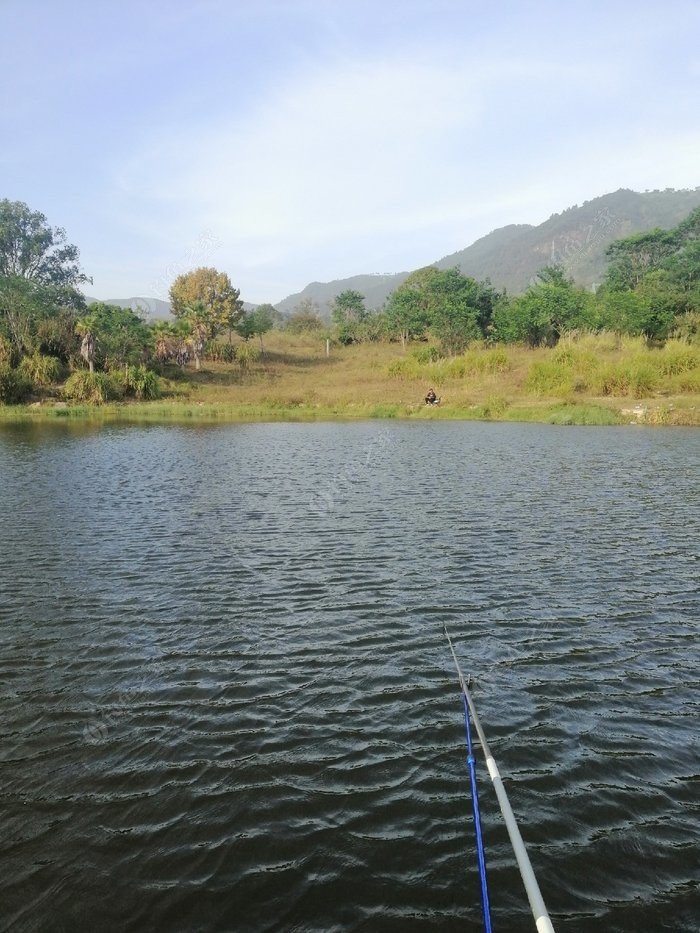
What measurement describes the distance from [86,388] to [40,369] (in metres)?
5.70

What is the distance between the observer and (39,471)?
2391 cm

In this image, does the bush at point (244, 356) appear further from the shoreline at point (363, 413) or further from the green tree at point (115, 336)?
the shoreline at point (363, 413)

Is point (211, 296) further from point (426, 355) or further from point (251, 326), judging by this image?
point (426, 355)

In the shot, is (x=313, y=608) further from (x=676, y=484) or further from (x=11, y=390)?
(x=11, y=390)

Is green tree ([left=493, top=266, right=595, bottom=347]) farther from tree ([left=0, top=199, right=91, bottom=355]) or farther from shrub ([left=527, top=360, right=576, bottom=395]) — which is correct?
tree ([left=0, top=199, right=91, bottom=355])

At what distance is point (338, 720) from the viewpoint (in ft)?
21.6

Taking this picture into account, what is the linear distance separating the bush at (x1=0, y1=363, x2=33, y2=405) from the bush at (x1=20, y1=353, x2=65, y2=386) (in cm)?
200

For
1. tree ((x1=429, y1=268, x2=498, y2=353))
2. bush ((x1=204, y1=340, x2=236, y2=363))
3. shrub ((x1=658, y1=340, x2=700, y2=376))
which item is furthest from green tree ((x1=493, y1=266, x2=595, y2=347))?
bush ((x1=204, y1=340, x2=236, y2=363))

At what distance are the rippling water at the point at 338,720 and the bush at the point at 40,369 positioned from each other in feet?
180

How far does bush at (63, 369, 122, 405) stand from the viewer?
6288 cm

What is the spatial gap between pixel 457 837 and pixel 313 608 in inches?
208

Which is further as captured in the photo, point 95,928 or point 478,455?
point 478,455

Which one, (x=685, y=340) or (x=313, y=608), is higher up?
(x=685, y=340)

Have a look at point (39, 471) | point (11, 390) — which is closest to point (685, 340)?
point (39, 471)
